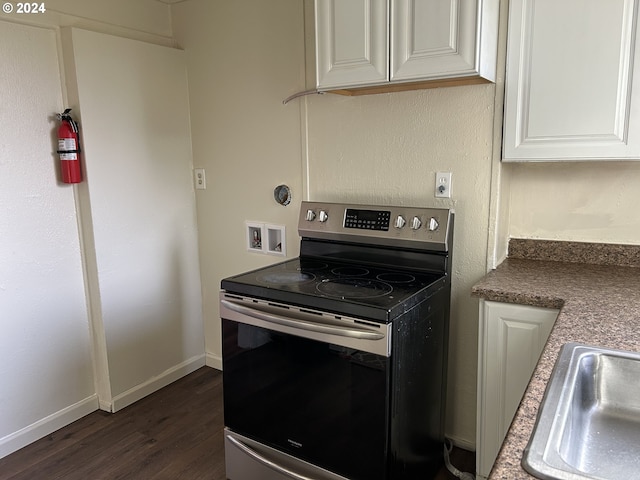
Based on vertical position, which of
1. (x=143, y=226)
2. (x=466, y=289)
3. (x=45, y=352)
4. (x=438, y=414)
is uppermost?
(x=143, y=226)

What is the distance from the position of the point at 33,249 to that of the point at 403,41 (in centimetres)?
181

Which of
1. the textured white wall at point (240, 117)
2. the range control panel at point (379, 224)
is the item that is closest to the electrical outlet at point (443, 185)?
the range control panel at point (379, 224)

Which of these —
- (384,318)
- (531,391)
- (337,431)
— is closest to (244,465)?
(337,431)

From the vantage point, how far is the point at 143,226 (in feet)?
8.82

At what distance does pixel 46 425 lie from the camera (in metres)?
2.41

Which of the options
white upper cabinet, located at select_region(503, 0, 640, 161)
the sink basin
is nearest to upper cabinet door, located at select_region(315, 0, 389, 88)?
white upper cabinet, located at select_region(503, 0, 640, 161)

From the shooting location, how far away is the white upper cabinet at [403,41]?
167cm

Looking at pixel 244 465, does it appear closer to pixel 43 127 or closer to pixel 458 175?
pixel 458 175

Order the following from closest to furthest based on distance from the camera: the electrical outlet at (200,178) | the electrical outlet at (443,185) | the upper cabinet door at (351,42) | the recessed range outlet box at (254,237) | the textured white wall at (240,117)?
the upper cabinet door at (351,42), the electrical outlet at (443,185), the textured white wall at (240,117), the recessed range outlet box at (254,237), the electrical outlet at (200,178)

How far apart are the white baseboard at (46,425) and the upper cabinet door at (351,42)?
1.95 m

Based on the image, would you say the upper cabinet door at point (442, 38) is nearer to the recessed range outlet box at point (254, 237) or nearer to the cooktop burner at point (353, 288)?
the cooktop burner at point (353, 288)

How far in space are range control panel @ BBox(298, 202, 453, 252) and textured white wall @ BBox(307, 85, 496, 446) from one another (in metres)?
0.14

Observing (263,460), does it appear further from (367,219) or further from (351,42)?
(351,42)

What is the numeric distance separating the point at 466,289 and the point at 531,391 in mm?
1149
